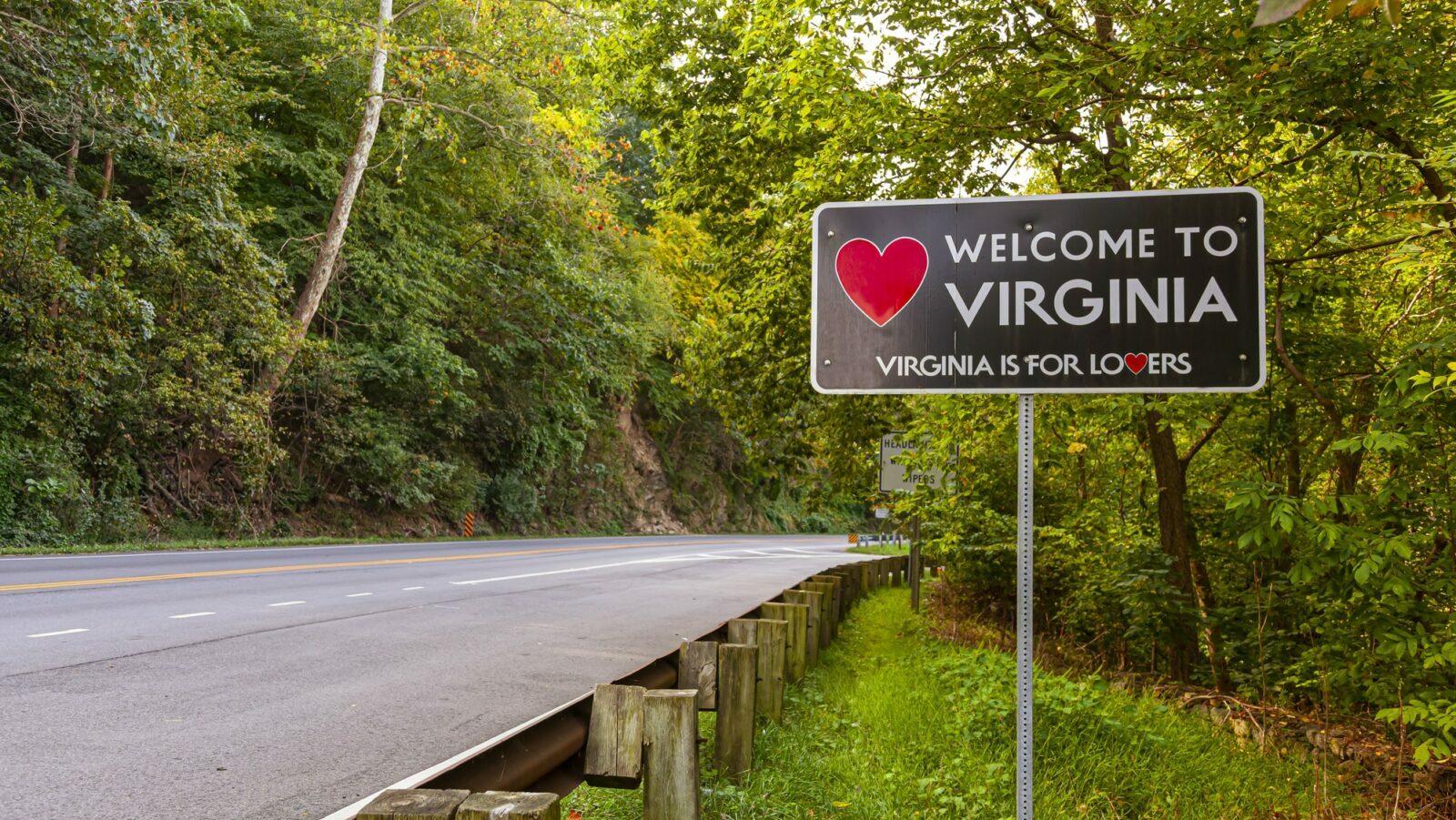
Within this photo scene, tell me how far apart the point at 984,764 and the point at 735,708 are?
1.38 meters

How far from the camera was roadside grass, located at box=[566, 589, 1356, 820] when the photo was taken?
186 inches

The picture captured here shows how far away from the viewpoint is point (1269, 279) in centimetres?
645

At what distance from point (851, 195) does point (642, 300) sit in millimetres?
23244

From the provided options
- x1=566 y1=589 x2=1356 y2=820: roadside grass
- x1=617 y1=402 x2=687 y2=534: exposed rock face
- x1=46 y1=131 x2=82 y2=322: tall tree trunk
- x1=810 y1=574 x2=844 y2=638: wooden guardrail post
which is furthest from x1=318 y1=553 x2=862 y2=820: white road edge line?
x1=617 y1=402 x2=687 y2=534: exposed rock face

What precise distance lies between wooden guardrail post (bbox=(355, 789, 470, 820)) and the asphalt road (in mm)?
2495

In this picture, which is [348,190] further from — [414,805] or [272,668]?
[414,805]

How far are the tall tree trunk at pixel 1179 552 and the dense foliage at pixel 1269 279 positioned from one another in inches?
1.4

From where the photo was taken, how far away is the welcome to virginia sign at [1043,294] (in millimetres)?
2797

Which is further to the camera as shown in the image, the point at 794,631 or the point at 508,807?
the point at 794,631

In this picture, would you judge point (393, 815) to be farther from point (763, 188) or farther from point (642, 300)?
point (642, 300)

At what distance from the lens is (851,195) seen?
8625 millimetres

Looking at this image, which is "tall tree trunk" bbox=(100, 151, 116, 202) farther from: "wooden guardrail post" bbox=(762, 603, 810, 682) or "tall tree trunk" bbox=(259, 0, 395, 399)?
"wooden guardrail post" bbox=(762, 603, 810, 682)

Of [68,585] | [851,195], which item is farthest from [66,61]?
[851,195]

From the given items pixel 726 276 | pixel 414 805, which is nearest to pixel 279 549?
pixel 726 276
